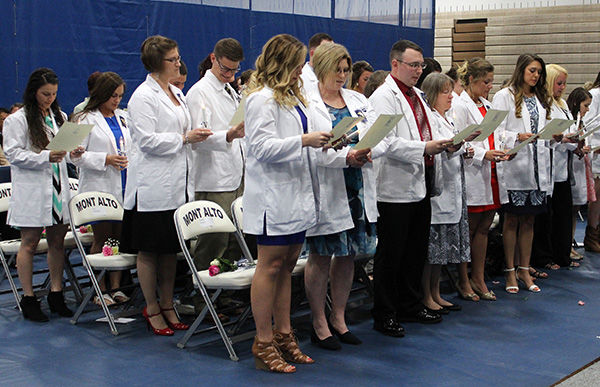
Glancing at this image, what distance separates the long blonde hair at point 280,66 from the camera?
387 cm

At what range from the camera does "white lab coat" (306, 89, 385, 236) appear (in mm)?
4039

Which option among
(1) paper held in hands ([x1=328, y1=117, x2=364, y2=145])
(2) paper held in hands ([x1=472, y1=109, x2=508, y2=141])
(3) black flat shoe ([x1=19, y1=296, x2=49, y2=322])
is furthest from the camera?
(3) black flat shoe ([x1=19, y1=296, x2=49, y2=322])

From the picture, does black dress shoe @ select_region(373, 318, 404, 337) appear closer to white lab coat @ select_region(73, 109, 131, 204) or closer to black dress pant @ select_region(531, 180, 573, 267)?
white lab coat @ select_region(73, 109, 131, 204)

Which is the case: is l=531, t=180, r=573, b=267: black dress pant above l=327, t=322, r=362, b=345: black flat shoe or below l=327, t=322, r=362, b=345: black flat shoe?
above

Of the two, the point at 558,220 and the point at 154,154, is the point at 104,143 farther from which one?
the point at 558,220

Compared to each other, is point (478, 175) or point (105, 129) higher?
point (105, 129)

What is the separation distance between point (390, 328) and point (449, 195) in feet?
3.33

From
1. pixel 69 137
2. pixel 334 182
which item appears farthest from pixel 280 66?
pixel 69 137

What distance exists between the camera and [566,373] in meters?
4.05

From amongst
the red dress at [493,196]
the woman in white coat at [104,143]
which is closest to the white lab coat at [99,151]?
the woman in white coat at [104,143]

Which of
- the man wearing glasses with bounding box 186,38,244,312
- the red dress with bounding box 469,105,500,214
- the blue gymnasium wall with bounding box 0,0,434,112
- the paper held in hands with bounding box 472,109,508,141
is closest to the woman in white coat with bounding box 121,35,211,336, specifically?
the man wearing glasses with bounding box 186,38,244,312

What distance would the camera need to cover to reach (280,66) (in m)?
3.91

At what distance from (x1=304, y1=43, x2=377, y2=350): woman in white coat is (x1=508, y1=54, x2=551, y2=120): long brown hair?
1.92 meters

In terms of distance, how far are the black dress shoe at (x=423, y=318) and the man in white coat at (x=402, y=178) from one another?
0.20 m
